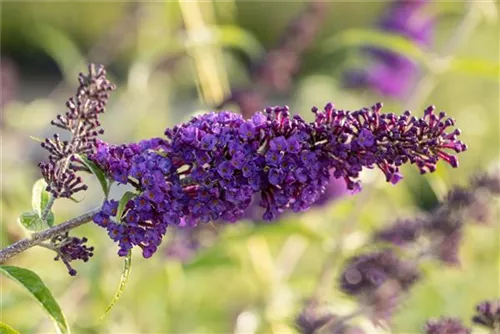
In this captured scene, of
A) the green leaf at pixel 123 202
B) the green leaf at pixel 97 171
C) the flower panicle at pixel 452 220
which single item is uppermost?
the flower panicle at pixel 452 220

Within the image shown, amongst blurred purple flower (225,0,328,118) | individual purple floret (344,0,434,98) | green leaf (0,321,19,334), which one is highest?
individual purple floret (344,0,434,98)

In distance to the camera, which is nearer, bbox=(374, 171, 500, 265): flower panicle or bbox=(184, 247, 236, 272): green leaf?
bbox=(374, 171, 500, 265): flower panicle

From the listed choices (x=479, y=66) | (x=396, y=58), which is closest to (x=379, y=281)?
(x=479, y=66)

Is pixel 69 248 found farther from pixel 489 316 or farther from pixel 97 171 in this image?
pixel 489 316

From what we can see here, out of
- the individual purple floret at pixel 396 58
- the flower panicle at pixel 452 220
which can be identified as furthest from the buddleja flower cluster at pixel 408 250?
the individual purple floret at pixel 396 58

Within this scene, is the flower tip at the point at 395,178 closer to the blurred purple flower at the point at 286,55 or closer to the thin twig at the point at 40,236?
the thin twig at the point at 40,236

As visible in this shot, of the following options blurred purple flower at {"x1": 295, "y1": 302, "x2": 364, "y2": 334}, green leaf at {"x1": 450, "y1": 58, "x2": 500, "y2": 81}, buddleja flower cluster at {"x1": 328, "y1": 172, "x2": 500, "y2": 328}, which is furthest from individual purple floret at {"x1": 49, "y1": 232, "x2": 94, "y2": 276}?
green leaf at {"x1": 450, "y1": 58, "x2": 500, "y2": 81}

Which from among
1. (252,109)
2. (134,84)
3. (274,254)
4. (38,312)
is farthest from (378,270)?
(274,254)

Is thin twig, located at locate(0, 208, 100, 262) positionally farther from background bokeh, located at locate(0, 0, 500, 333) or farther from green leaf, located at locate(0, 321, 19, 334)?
background bokeh, located at locate(0, 0, 500, 333)
